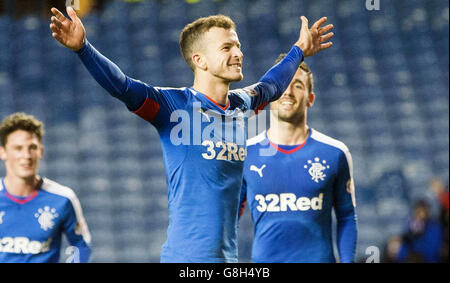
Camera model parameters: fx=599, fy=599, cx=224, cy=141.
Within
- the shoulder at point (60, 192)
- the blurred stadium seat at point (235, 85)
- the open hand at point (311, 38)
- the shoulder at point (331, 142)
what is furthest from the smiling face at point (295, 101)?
the blurred stadium seat at point (235, 85)

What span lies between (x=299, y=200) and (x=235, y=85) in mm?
5217

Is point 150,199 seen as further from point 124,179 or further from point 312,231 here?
point 312,231

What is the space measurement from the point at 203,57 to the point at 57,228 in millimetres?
2357

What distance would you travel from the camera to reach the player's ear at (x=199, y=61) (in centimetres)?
327

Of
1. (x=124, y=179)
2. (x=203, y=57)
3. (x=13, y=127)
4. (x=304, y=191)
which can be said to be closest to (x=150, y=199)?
(x=124, y=179)

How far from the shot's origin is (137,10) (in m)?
10.5

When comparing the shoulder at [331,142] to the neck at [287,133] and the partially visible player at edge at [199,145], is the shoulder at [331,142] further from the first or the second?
the partially visible player at edge at [199,145]

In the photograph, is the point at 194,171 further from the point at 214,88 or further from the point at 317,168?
the point at 317,168

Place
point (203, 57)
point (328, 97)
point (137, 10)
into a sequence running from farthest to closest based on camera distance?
point (137, 10)
point (328, 97)
point (203, 57)

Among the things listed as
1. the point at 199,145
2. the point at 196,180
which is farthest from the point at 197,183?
the point at 199,145

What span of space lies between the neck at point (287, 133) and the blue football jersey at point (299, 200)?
53 mm

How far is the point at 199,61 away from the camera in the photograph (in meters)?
3.30

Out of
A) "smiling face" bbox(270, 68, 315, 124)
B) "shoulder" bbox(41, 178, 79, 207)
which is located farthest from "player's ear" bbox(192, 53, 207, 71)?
"shoulder" bbox(41, 178, 79, 207)

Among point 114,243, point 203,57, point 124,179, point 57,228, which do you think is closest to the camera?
point 203,57
